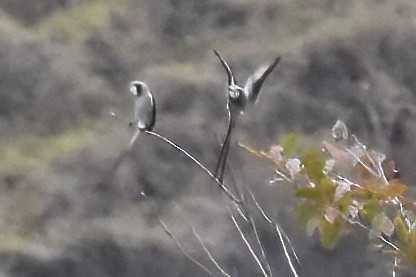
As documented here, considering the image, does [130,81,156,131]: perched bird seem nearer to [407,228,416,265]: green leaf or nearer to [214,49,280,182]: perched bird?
[214,49,280,182]: perched bird

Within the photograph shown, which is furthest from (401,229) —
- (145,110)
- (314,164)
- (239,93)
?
(145,110)

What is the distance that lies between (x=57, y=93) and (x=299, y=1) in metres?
0.77

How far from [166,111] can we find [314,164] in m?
1.46

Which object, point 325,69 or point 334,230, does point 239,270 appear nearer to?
point 325,69

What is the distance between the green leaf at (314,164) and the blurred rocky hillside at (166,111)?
107 cm

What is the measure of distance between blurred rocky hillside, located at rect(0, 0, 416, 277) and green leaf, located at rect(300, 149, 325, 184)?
1.07 metres

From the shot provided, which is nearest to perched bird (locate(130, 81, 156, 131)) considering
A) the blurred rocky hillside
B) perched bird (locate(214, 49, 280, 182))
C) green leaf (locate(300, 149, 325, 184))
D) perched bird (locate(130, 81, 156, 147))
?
perched bird (locate(130, 81, 156, 147))

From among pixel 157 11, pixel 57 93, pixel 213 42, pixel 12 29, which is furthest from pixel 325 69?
pixel 12 29

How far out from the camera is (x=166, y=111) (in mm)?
2369

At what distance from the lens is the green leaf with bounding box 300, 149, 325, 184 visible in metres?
0.93

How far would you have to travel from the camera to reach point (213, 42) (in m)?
2.43

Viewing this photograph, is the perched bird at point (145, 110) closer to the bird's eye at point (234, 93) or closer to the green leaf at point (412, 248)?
the bird's eye at point (234, 93)

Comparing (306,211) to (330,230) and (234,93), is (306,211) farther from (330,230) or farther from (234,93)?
(234,93)

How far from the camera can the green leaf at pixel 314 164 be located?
93cm
